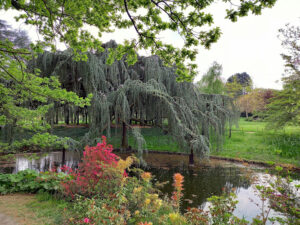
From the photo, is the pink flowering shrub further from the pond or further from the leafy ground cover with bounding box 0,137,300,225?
the pond

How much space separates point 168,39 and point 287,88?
9.98 metres

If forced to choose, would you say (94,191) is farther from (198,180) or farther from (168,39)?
(198,180)

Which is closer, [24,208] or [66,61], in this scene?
[24,208]

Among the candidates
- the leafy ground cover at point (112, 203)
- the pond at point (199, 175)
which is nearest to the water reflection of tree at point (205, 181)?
the pond at point (199, 175)

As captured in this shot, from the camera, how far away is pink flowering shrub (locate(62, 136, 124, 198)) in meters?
2.72

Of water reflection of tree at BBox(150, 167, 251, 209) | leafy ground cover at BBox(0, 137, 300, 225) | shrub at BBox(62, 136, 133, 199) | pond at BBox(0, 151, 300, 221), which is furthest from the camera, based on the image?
water reflection of tree at BBox(150, 167, 251, 209)

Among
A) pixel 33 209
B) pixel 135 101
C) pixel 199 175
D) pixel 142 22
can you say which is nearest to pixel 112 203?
pixel 33 209

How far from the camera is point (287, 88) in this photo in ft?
33.5

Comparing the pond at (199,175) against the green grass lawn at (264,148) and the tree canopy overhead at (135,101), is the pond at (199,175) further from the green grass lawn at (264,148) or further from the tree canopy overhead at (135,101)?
the green grass lawn at (264,148)

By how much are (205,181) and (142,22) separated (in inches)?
179

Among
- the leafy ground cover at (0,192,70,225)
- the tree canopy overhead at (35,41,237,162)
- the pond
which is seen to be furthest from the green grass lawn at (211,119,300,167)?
the leafy ground cover at (0,192,70,225)

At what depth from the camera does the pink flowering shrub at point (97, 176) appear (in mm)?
2725

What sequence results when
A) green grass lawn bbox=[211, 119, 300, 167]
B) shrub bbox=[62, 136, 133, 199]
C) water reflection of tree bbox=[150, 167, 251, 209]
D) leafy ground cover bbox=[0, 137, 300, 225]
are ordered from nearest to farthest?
A: leafy ground cover bbox=[0, 137, 300, 225] → shrub bbox=[62, 136, 133, 199] → water reflection of tree bbox=[150, 167, 251, 209] → green grass lawn bbox=[211, 119, 300, 167]

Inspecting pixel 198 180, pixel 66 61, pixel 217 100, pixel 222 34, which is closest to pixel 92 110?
pixel 66 61
